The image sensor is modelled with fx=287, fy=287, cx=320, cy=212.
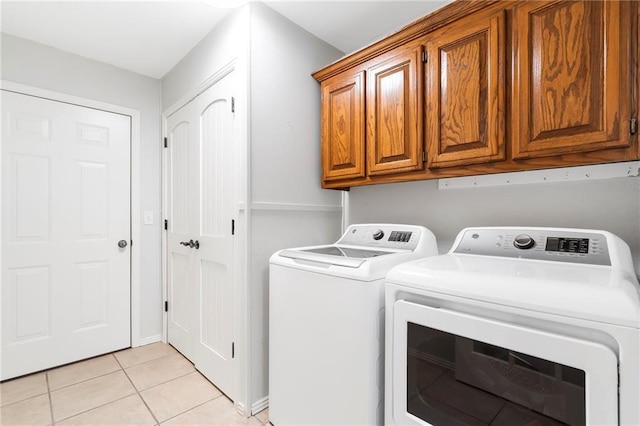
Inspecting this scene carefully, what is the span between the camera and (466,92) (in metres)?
1.30

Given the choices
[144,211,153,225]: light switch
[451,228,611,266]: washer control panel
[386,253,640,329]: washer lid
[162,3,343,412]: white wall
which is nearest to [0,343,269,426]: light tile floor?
[162,3,343,412]: white wall

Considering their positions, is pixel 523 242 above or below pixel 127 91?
below

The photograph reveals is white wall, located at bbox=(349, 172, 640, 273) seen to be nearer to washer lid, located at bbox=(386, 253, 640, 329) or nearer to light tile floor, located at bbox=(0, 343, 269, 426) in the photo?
washer lid, located at bbox=(386, 253, 640, 329)

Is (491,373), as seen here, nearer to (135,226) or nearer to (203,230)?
(203,230)

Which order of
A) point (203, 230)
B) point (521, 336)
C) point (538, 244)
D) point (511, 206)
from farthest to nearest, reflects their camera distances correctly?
point (203, 230), point (511, 206), point (538, 244), point (521, 336)

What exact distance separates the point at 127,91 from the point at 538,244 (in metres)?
3.12

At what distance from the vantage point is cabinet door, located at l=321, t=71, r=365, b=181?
1732 millimetres

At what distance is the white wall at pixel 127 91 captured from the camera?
A: 2.05 m

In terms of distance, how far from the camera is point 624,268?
982 mm

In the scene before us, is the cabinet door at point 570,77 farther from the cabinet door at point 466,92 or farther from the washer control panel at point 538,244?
the washer control panel at point 538,244

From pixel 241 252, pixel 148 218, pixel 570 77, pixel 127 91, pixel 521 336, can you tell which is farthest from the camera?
pixel 148 218

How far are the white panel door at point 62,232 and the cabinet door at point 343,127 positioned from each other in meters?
1.80

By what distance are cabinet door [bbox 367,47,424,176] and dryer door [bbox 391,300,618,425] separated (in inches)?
32.6

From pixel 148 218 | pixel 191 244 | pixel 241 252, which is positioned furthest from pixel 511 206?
pixel 148 218
